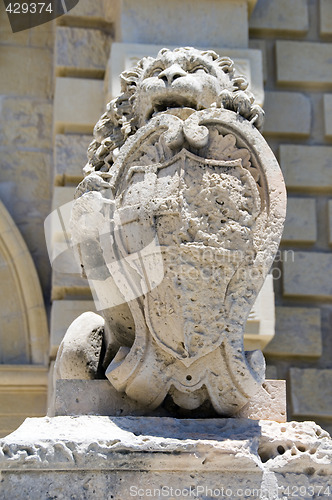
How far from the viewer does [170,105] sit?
307cm

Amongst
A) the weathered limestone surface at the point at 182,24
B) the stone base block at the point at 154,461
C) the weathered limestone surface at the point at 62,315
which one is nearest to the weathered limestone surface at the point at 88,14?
the weathered limestone surface at the point at 182,24

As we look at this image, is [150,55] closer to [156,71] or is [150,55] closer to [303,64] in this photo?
[303,64]

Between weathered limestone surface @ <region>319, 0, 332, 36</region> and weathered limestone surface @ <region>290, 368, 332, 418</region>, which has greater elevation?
weathered limestone surface @ <region>319, 0, 332, 36</region>

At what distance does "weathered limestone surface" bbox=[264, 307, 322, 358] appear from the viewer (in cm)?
452

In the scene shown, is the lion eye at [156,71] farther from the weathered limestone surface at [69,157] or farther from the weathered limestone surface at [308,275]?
the weathered limestone surface at [308,275]

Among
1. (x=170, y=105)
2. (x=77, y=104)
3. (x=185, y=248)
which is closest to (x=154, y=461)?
(x=185, y=248)

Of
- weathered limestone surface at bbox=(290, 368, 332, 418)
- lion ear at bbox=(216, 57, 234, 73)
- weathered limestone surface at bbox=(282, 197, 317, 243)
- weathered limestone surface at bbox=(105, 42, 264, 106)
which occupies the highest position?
weathered limestone surface at bbox=(105, 42, 264, 106)

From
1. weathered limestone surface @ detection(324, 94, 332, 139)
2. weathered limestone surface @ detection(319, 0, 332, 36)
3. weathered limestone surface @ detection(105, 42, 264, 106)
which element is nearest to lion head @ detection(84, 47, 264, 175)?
weathered limestone surface @ detection(105, 42, 264, 106)

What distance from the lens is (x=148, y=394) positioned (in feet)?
8.89

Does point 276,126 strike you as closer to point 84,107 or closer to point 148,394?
point 84,107

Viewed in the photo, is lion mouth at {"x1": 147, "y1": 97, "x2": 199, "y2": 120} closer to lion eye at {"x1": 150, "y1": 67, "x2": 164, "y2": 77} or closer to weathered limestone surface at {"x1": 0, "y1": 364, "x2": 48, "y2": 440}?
lion eye at {"x1": 150, "y1": 67, "x2": 164, "y2": 77}

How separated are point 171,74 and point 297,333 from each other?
1876mm

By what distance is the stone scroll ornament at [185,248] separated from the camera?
8.75 feet

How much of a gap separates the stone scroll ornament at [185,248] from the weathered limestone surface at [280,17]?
2154 mm
